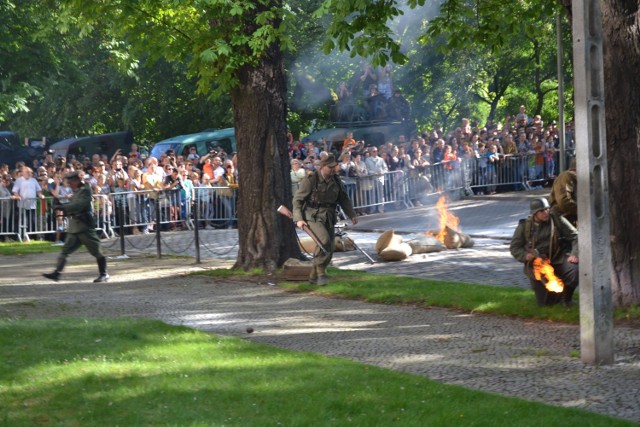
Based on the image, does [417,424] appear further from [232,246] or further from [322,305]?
[232,246]

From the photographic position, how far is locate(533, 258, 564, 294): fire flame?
1136 centimetres

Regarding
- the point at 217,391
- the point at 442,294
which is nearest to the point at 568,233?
the point at 442,294

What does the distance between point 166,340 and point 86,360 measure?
1.14m

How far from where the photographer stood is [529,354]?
948 cm

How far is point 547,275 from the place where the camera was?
37.6ft

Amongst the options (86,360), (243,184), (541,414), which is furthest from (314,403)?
(243,184)

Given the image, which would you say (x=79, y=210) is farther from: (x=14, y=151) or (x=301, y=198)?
(x=14, y=151)

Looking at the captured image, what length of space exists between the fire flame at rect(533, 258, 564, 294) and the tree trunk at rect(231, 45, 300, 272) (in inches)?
221

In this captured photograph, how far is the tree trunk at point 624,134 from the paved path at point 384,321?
0.95 meters

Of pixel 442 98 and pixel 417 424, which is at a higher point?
pixel 442 98

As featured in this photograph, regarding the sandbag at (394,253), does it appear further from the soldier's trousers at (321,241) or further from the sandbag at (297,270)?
the soldier's trousers at (321,241)

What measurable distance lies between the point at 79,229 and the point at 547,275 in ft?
26.0

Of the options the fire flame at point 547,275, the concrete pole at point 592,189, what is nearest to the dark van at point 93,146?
the fire flame at point 547,275

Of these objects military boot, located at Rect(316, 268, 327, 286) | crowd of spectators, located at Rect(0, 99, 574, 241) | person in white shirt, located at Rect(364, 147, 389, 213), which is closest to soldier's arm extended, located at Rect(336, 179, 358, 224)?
military boot, located at Rect(316, 268, 327, 286)
